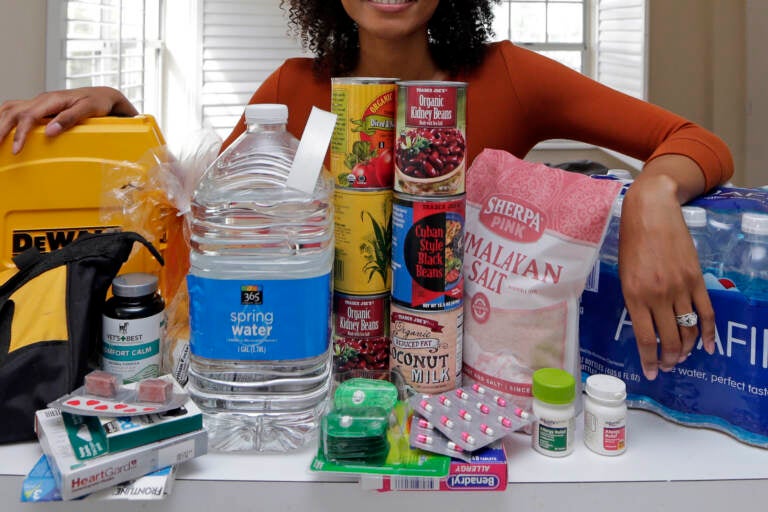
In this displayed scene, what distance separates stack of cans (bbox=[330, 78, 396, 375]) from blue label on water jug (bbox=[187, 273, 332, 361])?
0.08 m

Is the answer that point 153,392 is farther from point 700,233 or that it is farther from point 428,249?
point 700,233

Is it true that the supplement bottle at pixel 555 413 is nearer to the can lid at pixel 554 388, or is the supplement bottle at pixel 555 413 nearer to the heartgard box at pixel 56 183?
the can lid at pixel 554 388

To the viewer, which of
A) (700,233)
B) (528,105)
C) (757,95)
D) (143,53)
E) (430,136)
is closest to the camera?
(430,136)

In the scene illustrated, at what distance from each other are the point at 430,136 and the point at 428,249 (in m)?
0.13

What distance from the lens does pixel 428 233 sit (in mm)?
784

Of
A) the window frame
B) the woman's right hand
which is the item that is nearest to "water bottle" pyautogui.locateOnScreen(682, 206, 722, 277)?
the woman's right hand

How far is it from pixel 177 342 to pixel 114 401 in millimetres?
159

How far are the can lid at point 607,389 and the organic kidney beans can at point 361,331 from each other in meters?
0.25

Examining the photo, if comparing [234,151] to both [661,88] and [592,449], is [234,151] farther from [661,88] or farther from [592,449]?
[661,88]

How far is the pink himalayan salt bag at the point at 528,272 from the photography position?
2.59 feet

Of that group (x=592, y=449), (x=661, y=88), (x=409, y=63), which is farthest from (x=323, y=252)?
(x=661, y=88)

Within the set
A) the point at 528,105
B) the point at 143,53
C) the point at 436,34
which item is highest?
the point at 143,53

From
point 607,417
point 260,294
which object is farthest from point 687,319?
point 260,294

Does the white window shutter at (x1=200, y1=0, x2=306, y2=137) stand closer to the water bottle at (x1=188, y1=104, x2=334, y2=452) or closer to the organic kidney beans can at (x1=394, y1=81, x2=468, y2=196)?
the water bottle at (x1=188, y1=104, x2=334, y2=452)
